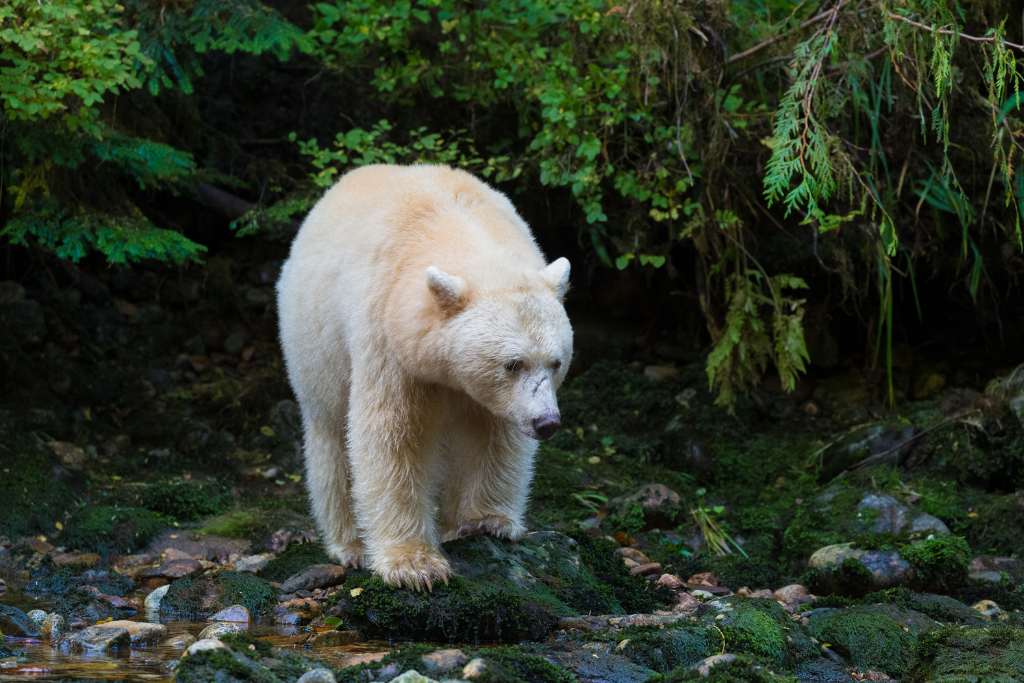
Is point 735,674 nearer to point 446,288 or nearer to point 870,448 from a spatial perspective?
point 446,288

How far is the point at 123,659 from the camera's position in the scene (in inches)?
211

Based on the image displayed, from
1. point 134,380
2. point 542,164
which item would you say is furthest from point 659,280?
point 134,380

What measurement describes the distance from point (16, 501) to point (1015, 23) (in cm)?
714

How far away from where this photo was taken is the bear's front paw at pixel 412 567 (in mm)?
5594

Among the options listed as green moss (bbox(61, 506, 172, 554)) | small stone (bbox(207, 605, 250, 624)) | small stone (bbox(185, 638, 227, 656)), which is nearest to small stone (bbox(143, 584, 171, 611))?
small stone (bbox(207, 605, 250, 624))

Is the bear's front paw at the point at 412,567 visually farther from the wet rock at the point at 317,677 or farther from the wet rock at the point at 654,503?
the wet rock at the point at 654,503

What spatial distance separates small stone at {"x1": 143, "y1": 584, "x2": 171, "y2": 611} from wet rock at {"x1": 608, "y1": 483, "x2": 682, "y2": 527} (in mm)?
3169

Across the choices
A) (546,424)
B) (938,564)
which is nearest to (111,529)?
(546,424)

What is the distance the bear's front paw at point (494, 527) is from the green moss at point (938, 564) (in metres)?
2.32

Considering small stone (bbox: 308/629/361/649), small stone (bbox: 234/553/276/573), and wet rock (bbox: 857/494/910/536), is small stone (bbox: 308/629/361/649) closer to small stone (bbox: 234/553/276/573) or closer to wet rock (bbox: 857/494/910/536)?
small stone (bbox: 234/553/276/573)

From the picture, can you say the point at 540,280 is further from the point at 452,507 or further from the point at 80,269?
the point at 80,269

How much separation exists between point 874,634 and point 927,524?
7.28 feet

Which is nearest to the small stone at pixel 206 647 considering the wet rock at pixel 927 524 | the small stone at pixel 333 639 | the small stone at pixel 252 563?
the small stone at pixel 333 639

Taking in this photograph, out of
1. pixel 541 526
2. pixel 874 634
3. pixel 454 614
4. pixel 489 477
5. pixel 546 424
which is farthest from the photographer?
pixel 541 526
